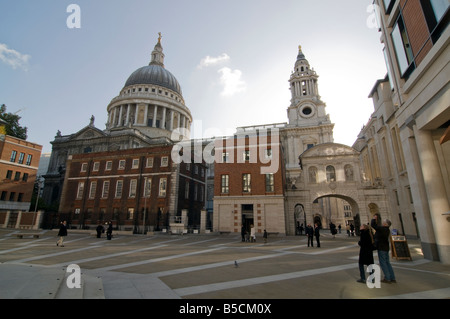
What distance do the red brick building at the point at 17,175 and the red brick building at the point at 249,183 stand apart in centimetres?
3115

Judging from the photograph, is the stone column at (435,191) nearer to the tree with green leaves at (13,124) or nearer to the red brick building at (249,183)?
the red brick building at (249,183)

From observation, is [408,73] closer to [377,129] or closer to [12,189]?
[377,129]

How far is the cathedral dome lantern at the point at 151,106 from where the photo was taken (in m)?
71.6

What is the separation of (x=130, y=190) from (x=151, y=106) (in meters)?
43.5

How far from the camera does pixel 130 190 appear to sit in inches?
1453

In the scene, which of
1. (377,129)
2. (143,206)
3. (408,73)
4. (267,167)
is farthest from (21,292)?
(377,129)

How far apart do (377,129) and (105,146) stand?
2175 inches

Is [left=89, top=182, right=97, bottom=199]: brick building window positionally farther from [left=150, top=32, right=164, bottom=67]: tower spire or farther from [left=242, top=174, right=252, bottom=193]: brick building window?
[left=150, top=32, right=164, bottom=67]: tower spire

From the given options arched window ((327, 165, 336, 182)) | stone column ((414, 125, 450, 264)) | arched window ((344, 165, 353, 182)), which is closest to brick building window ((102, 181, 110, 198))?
arched window ((327, 165, 336, 182))

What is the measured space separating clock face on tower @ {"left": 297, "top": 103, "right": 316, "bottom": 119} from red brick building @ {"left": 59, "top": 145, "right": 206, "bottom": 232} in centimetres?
3287

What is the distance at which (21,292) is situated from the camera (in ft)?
14.8

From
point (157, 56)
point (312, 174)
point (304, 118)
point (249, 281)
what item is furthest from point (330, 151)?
point (157, 56)

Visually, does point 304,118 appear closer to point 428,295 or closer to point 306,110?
point 306,110
